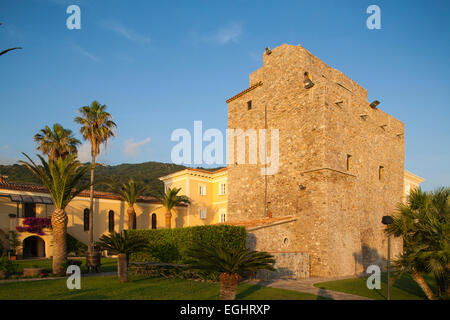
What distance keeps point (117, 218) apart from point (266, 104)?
1997cm

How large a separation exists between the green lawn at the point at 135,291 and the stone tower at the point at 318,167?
485cm

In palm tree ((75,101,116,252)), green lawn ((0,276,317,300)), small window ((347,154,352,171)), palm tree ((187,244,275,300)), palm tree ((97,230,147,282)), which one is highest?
palm tree ((75,101,116,252))

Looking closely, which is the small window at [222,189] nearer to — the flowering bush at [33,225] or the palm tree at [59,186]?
the flowering bush at [33,225]

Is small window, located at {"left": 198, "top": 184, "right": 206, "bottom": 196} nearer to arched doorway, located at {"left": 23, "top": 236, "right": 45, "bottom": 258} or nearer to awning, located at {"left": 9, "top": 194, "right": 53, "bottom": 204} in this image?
awning, located at {"left": 9, "top": 194, "right": 53, "bottom": 204}

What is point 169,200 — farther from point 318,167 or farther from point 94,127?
point 318,167

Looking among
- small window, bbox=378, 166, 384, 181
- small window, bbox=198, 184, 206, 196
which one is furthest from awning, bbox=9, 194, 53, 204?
small window, bbox=378, 166, 384, 181

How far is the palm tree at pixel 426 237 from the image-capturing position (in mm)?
10312

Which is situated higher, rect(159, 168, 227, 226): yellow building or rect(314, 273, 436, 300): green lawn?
rect(159, 168, 227, 226): yellow building

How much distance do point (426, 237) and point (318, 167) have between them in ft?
24.8

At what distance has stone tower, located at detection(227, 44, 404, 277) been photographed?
Answer: 709 inches

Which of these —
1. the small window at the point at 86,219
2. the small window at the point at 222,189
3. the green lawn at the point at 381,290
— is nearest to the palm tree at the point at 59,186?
the green lawn at the point at 381,290

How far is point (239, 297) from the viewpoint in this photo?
34.9 feet

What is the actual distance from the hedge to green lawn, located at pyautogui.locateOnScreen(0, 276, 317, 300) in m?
1.52

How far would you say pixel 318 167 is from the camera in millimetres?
18203
